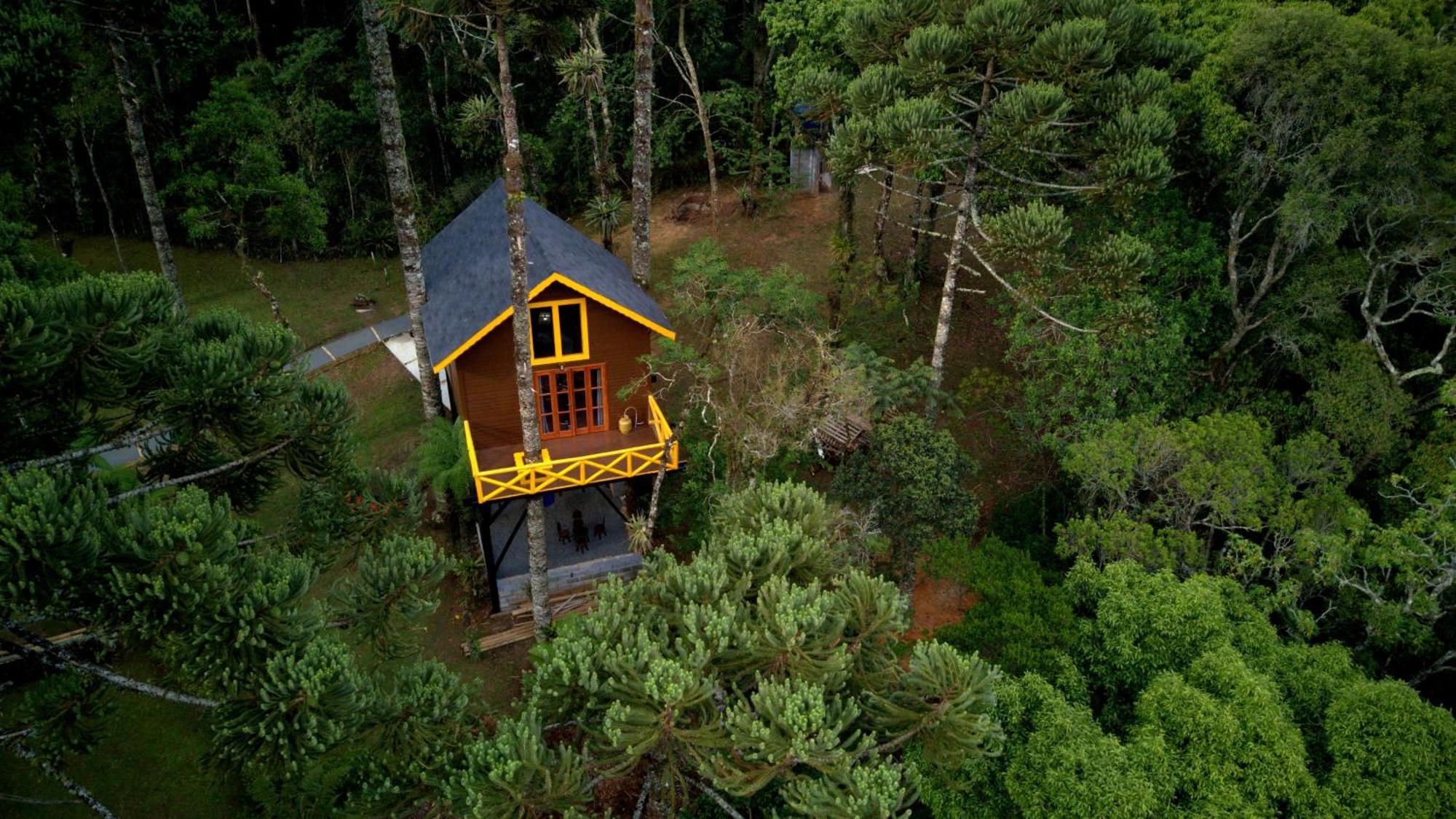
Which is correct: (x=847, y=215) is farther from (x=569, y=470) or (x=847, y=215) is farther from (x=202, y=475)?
(x=202, y=475)

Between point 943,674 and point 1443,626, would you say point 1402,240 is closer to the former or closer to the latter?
point 1443,626

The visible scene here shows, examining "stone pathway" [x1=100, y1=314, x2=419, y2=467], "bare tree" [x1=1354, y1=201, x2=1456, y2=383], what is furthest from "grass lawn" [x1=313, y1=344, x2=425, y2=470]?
"bare tree" [x1=1354, y1=201, x2=1456, y2=383]

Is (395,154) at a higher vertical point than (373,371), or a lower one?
higher

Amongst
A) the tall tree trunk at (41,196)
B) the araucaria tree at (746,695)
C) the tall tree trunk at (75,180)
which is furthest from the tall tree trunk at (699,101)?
the tall tree trunk at (75,180)

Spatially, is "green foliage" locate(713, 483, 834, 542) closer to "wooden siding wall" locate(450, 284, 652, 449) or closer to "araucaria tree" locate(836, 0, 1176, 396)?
"wooden siding wall" locate(450, 284, 652, 449)

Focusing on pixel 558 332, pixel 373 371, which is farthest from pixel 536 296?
pixel 373 371

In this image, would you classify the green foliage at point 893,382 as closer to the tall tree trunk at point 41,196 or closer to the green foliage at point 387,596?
the green foliage at point 387,596
